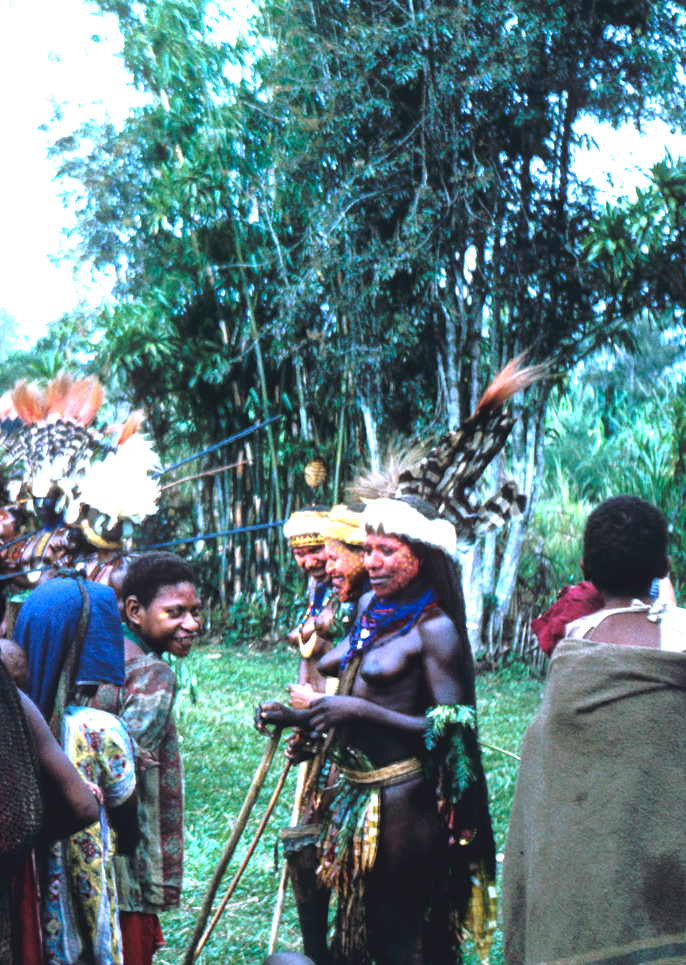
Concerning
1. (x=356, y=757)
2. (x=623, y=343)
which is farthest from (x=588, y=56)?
(x=356, y=757)

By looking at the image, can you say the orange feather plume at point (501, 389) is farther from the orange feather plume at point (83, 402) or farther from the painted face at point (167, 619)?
the orange feather plume at point (83, 402)

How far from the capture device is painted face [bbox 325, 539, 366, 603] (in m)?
4.19

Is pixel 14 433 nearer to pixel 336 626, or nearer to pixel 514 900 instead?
pixel 336 626

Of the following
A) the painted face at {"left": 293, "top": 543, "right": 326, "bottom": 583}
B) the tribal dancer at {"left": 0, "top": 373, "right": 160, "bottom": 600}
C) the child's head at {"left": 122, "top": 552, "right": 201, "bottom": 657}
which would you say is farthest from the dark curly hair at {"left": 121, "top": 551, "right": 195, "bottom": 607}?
the painted face at {"left": 293, "top": 543, "right": 326, "bottom": 583}

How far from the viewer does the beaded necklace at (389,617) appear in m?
3.40

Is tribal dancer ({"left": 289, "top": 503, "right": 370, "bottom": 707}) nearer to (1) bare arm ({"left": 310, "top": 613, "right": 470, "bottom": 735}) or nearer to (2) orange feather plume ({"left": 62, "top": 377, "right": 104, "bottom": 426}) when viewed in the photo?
(1) bare arm ({"left": 310, "top": 613, "right": 470, "bottom": 735})

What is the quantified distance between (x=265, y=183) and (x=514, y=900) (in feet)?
37.5

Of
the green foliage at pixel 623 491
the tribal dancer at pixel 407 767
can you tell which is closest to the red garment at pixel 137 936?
the tribal dancer at pixel 407 767

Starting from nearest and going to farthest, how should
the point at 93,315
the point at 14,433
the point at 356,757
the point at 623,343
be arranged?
the point at 356,757 → the point at 14,433 → the point at 623,343 → the point at 93,315

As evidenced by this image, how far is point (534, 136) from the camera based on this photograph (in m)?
12.1

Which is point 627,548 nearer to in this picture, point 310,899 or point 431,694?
point 431,694

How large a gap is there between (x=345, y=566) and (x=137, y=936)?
1606 millimetres

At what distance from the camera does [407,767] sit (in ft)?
10.9

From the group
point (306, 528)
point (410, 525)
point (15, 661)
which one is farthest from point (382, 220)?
point (15, 661)
